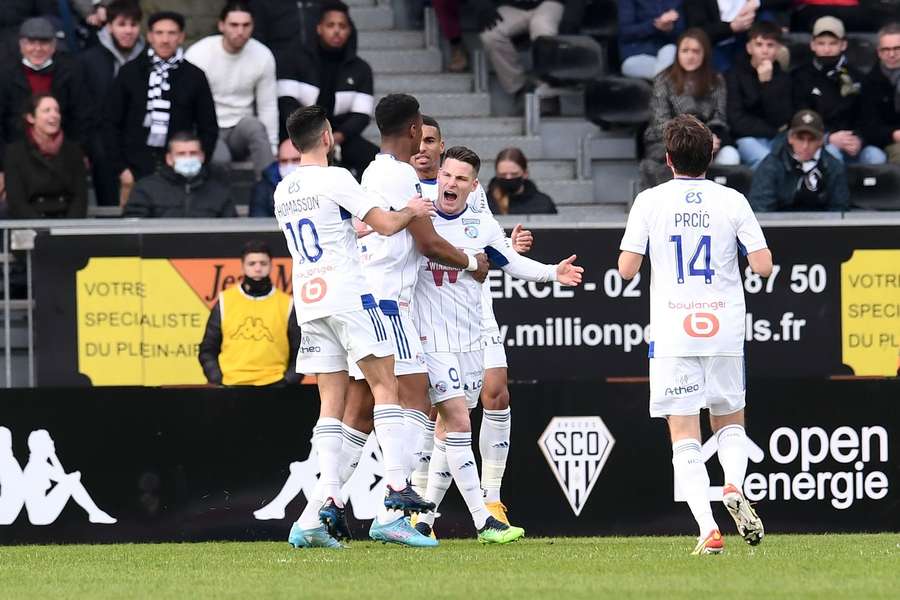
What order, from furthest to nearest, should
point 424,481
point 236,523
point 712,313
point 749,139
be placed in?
point 749,139 → point 236,523 → point 424,481 → point 712,313

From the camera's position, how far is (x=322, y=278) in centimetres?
992

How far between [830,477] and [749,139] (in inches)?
166

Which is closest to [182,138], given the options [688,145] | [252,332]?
[252,332]

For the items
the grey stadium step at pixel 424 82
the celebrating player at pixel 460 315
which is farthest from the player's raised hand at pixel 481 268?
the grey stadium step at pixel 424 82

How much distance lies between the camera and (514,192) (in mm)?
14602

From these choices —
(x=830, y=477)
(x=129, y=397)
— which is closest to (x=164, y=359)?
(x=129, y=397)

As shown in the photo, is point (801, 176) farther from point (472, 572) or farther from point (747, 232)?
point (472, 572)

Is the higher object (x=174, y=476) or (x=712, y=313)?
(x=712, y=313)

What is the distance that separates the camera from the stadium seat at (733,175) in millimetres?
15141

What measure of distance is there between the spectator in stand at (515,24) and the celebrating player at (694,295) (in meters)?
7.78

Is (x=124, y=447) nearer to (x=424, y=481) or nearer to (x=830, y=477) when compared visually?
(x=424, y=481)

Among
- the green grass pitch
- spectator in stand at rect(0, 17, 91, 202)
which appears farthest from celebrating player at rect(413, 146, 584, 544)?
spectator in stand at rect(0, 17, 91, 202)

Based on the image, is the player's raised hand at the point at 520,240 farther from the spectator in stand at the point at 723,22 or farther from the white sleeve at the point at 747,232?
the spectator in stand at the point at 723,22

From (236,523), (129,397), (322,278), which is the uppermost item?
(322,278)
